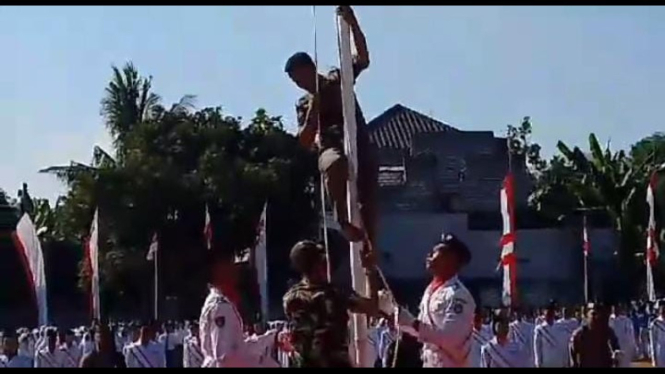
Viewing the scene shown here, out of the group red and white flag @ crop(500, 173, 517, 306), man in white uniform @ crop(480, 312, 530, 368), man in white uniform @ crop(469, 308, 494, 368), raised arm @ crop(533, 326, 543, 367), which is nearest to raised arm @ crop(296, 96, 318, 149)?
man in white uniform @ crop(469, 308, 494, 368)

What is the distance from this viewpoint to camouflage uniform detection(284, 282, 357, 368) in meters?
7.74

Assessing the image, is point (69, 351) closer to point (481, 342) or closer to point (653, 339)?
point (481, 342)

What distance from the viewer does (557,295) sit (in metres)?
52.6

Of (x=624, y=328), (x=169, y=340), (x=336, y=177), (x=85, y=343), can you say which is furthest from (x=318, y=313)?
(x=624, y=328)

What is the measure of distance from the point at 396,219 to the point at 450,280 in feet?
139

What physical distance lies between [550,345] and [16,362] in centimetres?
1116

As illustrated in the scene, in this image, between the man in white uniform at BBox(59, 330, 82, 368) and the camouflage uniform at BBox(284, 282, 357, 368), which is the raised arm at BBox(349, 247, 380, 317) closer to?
the camouflage uniform at BBox(284, 282, 357, 368)

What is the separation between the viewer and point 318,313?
7.80 meters

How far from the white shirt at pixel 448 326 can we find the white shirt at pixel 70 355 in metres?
19.7

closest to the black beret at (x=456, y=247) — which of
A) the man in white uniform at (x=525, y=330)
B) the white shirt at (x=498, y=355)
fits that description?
the white shirt at (x=498, y=355)

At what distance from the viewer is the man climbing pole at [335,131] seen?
872 centimetres

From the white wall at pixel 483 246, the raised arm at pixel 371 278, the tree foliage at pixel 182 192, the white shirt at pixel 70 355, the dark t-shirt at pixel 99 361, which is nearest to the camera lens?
the raised arm at pixel 371 278

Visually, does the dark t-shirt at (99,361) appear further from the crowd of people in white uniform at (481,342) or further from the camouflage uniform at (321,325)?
the camouflage uniform at (321,325)

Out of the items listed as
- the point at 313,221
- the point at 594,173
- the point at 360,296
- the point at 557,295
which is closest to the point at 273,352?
the point at 360,296
